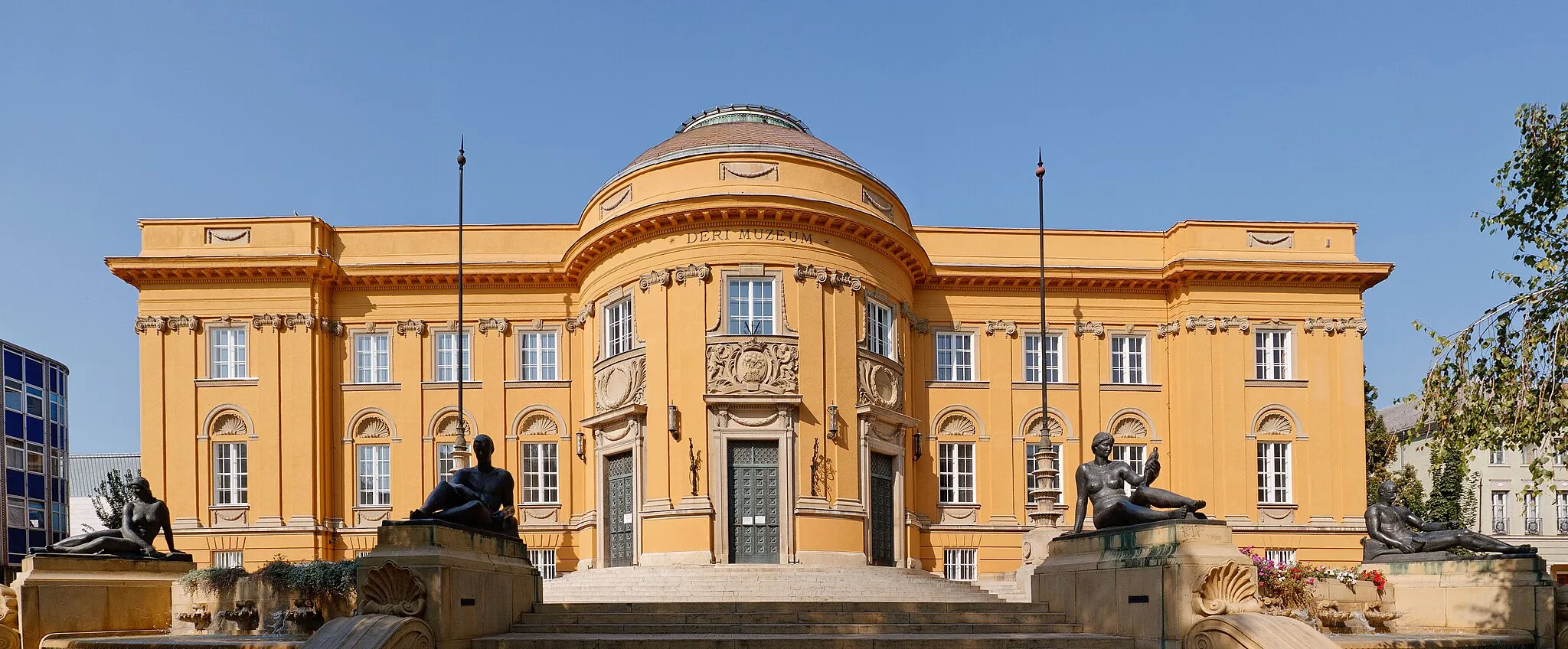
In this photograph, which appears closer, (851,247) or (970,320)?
(851,247)

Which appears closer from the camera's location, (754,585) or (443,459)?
(754,585)

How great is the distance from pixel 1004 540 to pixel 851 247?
356 inches

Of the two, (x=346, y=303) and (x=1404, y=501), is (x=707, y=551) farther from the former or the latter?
(x=1404, y=501)

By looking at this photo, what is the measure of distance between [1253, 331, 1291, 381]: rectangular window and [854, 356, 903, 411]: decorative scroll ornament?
10061mm

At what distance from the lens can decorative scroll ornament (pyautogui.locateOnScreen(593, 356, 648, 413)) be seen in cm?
2692

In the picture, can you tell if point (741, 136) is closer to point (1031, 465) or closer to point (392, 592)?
point (1031, 465)

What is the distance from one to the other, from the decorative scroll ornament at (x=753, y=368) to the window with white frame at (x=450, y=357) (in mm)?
8416

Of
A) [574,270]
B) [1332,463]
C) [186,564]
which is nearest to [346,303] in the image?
[574,270]

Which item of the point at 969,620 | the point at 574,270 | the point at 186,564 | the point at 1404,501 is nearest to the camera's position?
the point at 969,620

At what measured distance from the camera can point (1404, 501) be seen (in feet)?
139

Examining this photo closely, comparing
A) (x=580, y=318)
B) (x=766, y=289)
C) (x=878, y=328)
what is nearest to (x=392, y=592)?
(x=766, y=289)

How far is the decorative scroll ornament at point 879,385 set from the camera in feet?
89.5

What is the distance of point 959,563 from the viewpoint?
30266 millimetres

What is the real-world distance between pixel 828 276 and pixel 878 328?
2.44 metres
